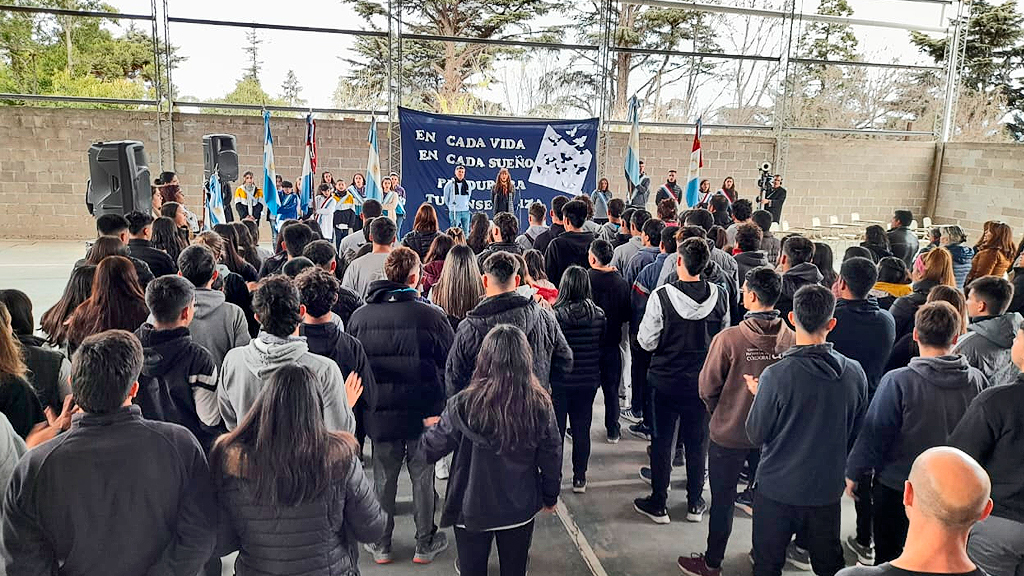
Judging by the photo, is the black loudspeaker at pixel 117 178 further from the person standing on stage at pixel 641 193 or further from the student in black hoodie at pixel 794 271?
the person standing on stage at pixel 641 193

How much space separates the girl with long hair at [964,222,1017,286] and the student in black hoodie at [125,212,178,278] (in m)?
5.70

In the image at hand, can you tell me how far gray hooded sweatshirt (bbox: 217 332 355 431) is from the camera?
265 cm

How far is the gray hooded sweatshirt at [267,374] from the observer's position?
104 inches

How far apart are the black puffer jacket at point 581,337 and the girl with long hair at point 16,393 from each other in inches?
95.2

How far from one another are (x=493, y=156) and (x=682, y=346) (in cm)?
921

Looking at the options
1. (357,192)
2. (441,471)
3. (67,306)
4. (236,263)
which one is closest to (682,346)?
(441,471)

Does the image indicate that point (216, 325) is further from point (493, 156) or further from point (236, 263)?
point (493, 156)

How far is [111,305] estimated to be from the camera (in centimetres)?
336

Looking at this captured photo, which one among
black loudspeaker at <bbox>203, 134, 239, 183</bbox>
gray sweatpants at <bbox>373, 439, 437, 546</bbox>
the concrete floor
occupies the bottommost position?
the concrete floor

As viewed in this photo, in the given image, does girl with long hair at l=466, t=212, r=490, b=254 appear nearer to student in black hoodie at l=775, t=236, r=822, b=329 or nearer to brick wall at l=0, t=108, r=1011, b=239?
student in black hoodie at l=775, t=236, r=822, b=329

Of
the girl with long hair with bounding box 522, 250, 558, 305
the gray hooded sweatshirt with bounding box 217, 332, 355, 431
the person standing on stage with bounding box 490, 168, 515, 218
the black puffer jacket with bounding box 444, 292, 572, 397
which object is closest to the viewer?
the gray hooded sweatshirt with bounding box 217, 332, 355, 431

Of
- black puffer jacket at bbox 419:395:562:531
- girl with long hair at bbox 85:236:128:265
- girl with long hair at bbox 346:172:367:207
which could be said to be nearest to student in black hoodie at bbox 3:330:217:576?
black puffer jacket at bbox 419:395:562:531

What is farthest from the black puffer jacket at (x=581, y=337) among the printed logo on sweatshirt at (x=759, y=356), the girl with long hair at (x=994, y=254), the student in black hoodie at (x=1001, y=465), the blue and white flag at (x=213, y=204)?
the blue and white flag at (x=213, y=204)

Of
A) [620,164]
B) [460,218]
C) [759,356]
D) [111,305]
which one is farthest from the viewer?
[620,164]
